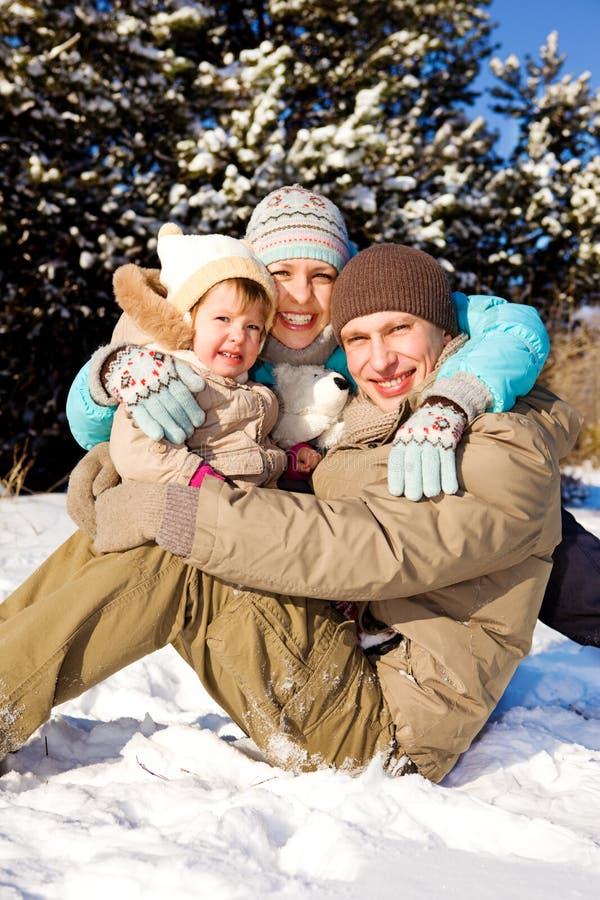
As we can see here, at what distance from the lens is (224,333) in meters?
2.32

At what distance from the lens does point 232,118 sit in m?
6.90

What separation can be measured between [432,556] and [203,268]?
1150 millimetres

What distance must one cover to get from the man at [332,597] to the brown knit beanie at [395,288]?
28 centimetres

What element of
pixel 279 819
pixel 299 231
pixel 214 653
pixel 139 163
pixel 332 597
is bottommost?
pixel 279 819

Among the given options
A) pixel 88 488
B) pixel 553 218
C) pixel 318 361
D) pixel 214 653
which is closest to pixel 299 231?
pixel 318 361

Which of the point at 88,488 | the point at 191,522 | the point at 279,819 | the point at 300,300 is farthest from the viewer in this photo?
the point at 300,300

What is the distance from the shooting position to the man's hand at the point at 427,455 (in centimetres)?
180

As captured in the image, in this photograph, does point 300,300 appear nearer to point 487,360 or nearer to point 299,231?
point 299,231

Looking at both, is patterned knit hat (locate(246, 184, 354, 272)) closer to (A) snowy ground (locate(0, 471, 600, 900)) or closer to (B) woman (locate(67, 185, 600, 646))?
(B) woman (locate(67, 185, 600, 646))

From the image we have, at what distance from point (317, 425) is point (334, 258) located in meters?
0.66

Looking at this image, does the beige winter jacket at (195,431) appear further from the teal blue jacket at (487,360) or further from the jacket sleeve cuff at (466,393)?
the jacket sleeve cuff at (466,393)

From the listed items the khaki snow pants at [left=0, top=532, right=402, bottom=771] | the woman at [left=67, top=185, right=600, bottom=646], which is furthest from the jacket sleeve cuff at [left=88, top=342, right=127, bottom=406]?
the khaki snow pants at [left=0, top=532, right=402, bottom=771]

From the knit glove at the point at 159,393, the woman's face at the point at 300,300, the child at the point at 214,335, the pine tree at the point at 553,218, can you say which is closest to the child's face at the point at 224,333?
the child at the point at 214,335

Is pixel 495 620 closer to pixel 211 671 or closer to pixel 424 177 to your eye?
pixel 211 671
